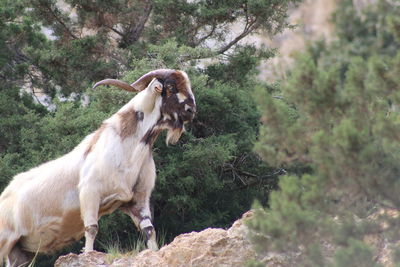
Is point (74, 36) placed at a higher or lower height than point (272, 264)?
higher

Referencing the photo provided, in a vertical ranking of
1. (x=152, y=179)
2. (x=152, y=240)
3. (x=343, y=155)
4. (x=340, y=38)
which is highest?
(x=340, y=38)

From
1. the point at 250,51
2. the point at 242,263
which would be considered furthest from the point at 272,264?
the point at 250,51

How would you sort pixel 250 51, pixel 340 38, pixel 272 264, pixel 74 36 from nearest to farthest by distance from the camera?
pixel 340 38
pixel 272 264
pixel 250 51
pixel 74 36

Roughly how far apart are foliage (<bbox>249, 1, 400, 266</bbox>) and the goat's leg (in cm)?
375

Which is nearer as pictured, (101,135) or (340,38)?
(340,38)

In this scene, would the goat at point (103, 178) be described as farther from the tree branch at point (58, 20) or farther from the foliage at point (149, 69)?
the tree branch at point (58, 20)

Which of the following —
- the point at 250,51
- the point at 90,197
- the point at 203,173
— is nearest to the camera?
the point at 90,197

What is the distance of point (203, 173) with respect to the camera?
46.8ft

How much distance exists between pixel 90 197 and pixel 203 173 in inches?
147

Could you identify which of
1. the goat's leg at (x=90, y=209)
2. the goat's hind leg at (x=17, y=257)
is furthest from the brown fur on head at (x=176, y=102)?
the goat's hind leg at (x=17, y=257)

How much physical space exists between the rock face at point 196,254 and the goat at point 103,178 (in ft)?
4.63

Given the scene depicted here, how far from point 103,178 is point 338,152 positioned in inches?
180

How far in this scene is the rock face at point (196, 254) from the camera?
8.95 m

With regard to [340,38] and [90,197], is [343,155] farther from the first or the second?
[90,197]
